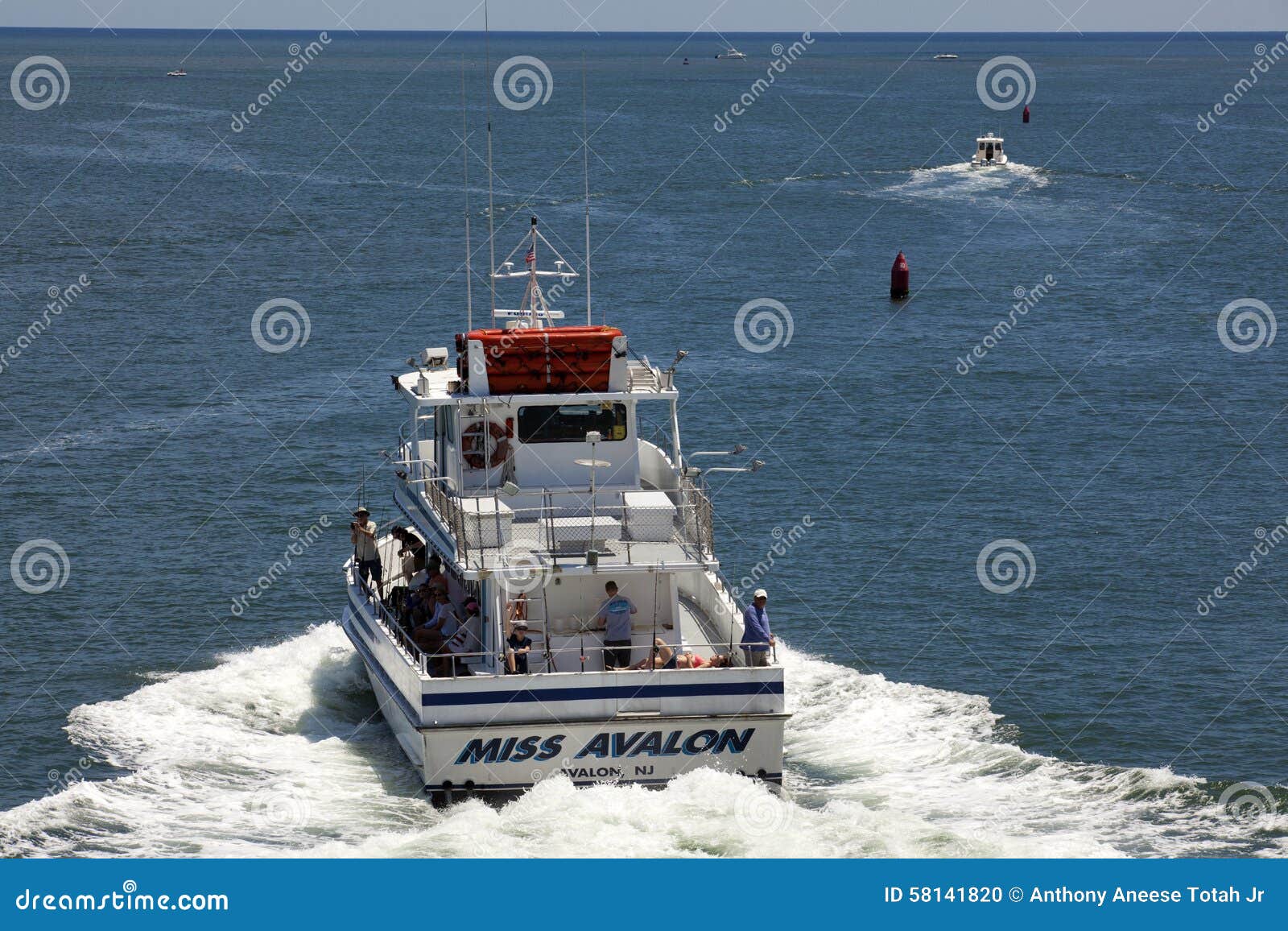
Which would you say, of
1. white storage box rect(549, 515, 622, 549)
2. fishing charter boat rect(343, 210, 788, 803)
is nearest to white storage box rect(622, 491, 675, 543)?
fishing charter boat rect(343, 210, 788, 803)

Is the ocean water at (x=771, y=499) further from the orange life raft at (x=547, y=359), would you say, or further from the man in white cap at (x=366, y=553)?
the orange life raft at (x=547, y=359)

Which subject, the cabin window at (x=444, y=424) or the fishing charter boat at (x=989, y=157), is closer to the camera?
the cabin window at (x=444, y=424)

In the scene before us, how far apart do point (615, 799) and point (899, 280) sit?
39.2 m

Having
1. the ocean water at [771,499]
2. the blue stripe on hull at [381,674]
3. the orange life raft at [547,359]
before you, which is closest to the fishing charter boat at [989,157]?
the ocean water at [771,499]

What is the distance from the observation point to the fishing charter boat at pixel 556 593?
19922mm

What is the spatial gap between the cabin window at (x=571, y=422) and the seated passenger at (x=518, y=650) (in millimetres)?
3143

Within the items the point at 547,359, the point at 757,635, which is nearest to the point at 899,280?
the point at 547,359

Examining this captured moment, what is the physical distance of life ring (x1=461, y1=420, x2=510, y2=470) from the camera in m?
23.2

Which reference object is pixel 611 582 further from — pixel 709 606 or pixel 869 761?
pixel 869 761

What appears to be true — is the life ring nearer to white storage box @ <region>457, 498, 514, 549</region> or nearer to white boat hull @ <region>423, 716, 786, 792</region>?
white storage box @ <region>457, 498, 514, 549</region>

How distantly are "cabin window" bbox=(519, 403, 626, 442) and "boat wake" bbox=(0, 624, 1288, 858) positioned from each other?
14.8 feet

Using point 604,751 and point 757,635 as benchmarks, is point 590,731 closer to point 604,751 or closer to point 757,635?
point 604,751

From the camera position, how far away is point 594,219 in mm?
73250

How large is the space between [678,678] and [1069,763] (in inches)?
224
